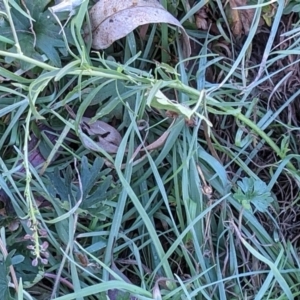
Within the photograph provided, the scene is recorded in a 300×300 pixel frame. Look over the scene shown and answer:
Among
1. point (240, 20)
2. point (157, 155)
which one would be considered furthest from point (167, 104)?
point (240, 20)

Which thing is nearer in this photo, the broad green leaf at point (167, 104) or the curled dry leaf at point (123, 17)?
the broad green leaf at point (167, 104)

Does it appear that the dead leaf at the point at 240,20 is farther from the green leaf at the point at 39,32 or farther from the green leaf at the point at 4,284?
the green leaf at the point at 4,284

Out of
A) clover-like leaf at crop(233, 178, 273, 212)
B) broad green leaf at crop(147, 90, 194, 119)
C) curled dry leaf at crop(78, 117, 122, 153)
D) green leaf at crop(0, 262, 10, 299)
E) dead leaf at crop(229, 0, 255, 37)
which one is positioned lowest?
green leaf at crop(0, 262, 10, 299)

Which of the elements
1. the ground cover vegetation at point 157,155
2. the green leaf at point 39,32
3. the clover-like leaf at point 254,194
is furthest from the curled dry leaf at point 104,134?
the clover-like leaf at point 254,194

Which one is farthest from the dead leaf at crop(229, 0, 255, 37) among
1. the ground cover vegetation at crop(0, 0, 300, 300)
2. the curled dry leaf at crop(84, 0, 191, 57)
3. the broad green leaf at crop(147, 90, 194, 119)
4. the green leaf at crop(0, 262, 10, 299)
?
the green leaf at crop(0, 262, 10, 299)

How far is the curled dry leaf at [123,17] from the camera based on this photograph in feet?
3.32

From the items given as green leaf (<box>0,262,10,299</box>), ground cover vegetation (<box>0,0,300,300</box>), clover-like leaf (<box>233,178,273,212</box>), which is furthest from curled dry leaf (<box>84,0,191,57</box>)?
green leaf (<box>0,262,10,299</box>)

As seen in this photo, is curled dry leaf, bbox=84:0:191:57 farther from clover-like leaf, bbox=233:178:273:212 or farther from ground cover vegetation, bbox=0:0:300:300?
clover-like leaf, bbox=233:178:273:212

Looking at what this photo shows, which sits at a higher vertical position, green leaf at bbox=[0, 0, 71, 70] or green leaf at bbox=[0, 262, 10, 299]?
green leaf at bbox=[0, 0, 71, 70]

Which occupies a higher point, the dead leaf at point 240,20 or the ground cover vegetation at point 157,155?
the dead leaf at point 240,20

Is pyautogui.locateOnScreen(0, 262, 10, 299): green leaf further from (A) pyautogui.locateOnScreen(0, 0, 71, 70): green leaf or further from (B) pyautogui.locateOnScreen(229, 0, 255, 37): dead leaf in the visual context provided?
(B) pyautogui.locateOnScreen(229, 0, 255, 37): dead leaf

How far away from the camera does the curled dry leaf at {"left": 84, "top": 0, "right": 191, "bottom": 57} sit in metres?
1.01

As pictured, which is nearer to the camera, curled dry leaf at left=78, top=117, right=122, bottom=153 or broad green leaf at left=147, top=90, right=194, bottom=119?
broad green leaf at left=147, top=90, right=194, bottom=119

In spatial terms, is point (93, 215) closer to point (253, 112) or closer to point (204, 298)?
point (204, 298)
